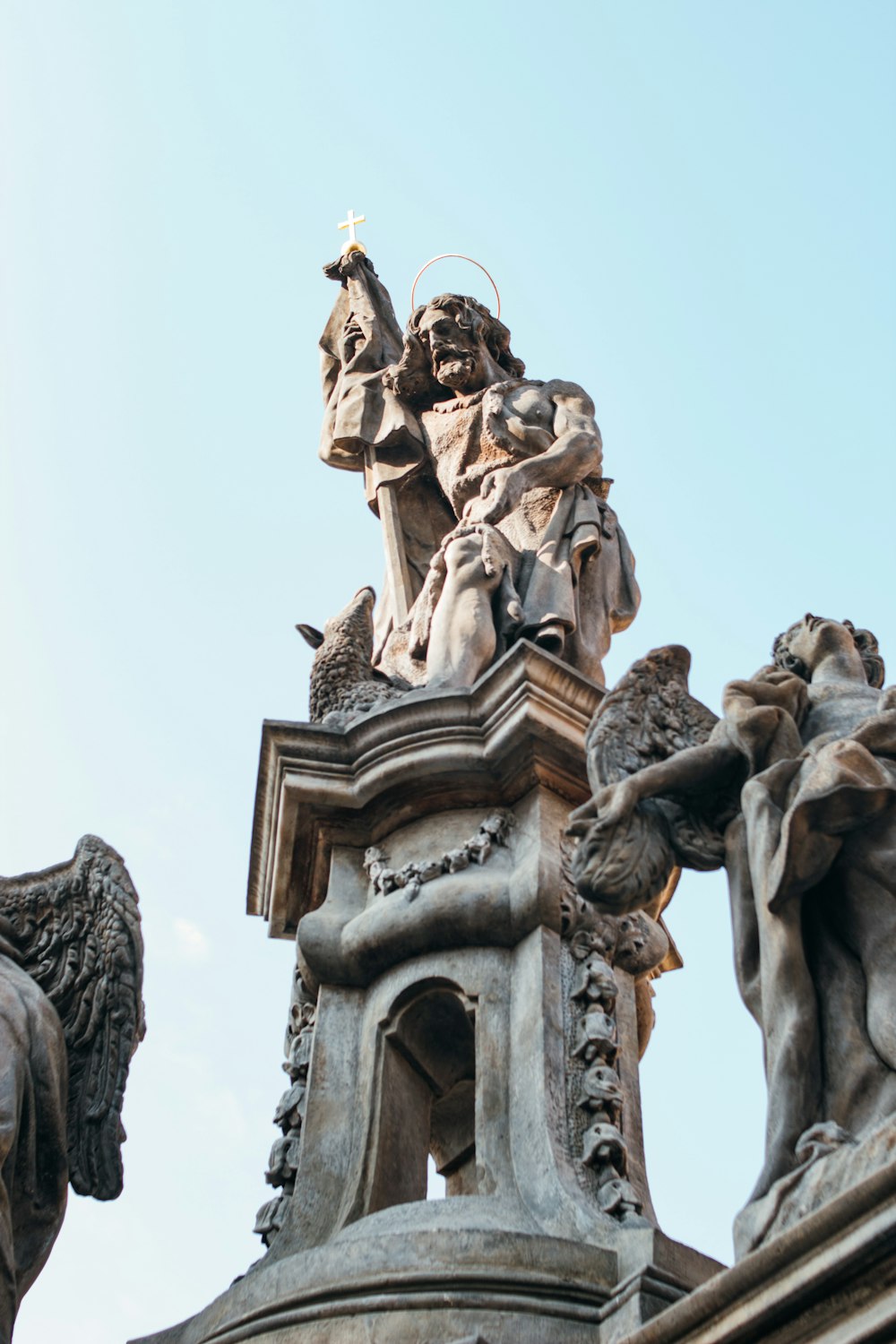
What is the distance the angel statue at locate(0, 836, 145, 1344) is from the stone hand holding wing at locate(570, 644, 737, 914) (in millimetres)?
2170

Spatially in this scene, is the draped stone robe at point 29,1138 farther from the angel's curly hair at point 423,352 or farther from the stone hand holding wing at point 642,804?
the angel's curly hair at point 423,352

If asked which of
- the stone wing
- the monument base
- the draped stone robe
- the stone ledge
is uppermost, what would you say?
the stone wing

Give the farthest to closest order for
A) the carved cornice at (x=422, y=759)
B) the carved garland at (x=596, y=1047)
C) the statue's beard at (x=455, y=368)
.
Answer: the statue's beard at (x=455, y=368) → the carved cornice at (x=422, y=759) → the carved garland at (x=596, y=1047)

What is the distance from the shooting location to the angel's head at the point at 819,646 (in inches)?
284

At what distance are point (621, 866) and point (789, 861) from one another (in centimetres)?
61

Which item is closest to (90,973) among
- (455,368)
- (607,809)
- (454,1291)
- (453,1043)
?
(453,1043)

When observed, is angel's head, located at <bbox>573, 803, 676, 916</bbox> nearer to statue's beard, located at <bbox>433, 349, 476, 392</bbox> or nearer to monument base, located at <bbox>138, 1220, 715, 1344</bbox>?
monument base, located at <bbox>138, 1220, 715, 1344</bbox>

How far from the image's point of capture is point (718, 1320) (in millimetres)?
4898

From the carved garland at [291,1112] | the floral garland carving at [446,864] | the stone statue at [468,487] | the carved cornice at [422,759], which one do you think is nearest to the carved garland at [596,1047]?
the floral garland carving at [446,864]

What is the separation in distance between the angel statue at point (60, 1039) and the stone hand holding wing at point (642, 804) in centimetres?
217

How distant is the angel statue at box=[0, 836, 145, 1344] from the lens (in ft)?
23.5

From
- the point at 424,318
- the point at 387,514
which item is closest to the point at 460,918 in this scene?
the point at 387,514

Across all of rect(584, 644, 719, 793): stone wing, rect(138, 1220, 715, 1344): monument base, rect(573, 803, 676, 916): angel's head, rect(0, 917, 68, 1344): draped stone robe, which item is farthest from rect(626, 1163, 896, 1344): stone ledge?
rect(0, 917, 68, 1344): draped stone robe

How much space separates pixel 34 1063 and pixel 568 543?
150 inches
